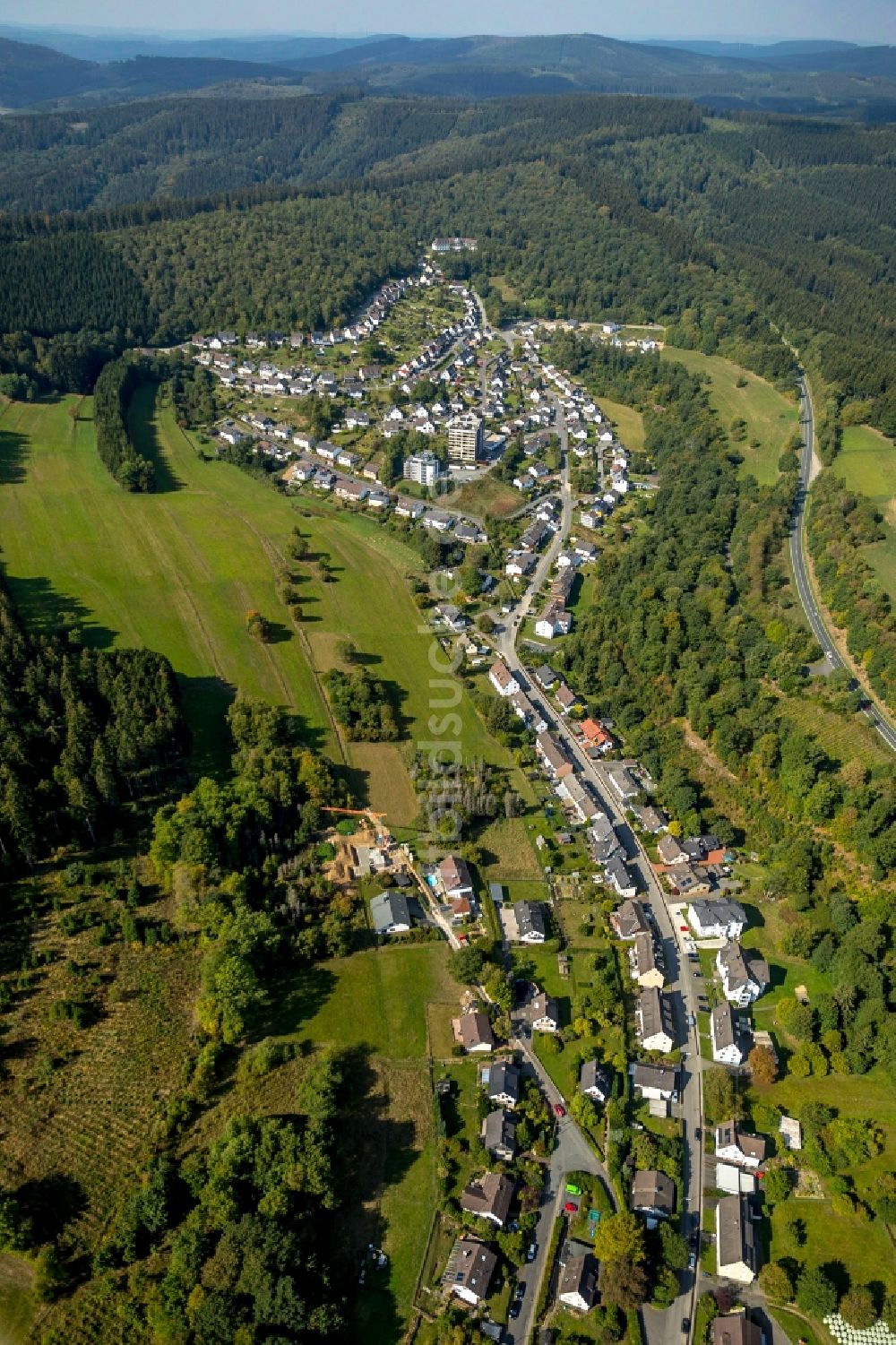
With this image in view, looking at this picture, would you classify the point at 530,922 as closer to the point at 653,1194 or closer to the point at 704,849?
the point at 704,849

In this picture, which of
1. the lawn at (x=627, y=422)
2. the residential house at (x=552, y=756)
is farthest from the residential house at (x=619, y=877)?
the lawn at (x=627, y=422)

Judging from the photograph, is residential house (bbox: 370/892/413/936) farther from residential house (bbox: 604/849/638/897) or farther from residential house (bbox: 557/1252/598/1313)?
residential house (bbox: 557/1252/598/1313)

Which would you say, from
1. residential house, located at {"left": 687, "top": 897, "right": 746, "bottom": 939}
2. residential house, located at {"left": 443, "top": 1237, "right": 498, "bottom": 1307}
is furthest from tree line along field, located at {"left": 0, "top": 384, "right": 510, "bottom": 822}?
residential house, located at {"left": 443, "top": 1237, "right": 498, "bottom": 1307}

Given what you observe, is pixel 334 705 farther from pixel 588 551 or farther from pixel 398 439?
pixel 398 439

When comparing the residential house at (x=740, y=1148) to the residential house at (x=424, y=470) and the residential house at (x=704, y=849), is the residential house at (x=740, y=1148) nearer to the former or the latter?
the residential house at (x=704, y=849)

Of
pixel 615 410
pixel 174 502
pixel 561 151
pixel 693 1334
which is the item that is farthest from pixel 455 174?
pixel 693 1334

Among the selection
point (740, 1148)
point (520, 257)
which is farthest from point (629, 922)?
point (520, 257)

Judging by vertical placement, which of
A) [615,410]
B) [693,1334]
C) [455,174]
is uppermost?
[455,174]
